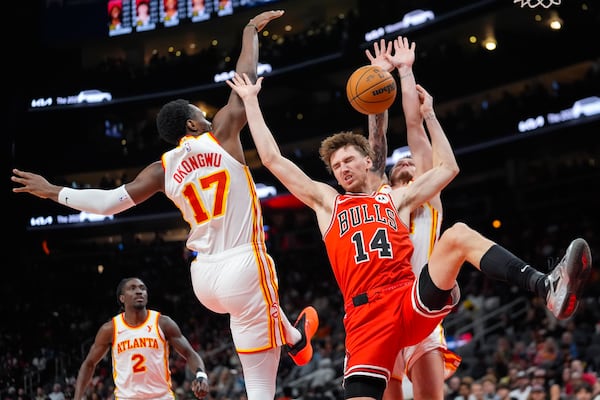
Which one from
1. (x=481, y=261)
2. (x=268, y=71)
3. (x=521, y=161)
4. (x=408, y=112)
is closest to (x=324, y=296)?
(x=521, y=161)

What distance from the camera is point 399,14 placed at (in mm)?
25250

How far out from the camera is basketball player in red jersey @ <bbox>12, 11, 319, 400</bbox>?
5.54 metres

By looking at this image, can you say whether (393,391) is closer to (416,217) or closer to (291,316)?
(416,217)

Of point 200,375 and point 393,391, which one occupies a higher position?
point 200,375

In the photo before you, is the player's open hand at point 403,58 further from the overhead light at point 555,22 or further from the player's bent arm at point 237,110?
the overhead light at point 555,22

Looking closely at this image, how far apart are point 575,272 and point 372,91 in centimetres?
228

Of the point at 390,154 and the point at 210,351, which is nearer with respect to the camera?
the point at 210,351

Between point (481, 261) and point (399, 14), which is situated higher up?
point (399, 14)

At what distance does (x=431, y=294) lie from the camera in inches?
185

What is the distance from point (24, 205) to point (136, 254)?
14.2 feet

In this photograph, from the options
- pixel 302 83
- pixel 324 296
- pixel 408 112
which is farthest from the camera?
pixel 302 83

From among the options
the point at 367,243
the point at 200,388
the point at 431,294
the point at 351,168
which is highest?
the point at 351,168

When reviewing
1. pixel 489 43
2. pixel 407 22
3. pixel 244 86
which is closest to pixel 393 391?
pixel 244 86

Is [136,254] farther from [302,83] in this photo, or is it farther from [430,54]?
[430,54]
